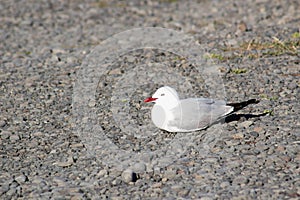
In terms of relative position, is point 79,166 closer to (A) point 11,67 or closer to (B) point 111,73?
(B) point 111,73

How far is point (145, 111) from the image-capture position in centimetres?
722

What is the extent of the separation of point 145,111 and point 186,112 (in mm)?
1029

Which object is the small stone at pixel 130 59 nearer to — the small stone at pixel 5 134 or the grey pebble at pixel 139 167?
the small stone at pixel 5 134

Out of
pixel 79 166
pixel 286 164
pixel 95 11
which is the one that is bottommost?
pixel 286 164

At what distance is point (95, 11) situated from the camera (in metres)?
11.5

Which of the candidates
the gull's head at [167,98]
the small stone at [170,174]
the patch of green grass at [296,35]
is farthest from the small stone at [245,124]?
the patch of green grass at [296,35]

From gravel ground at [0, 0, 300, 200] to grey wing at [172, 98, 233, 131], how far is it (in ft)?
0.49

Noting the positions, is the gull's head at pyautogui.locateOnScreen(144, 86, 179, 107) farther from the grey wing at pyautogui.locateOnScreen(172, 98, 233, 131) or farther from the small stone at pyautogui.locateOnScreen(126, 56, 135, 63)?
the small stone at pyautogui.locateOnScreen(126, 56, 135, 63)

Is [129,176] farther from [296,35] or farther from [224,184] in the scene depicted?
[296,35]

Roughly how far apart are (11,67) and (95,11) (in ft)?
9.86

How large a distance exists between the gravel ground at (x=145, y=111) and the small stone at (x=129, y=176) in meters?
0.01

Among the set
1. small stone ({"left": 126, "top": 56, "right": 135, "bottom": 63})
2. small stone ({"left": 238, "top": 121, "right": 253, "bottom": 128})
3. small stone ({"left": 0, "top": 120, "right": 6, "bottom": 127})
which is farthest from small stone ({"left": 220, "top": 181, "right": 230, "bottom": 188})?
small stone ({"left": 126, "top": 56, "right": 135, "bottom": 63})

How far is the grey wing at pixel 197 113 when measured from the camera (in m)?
6.27

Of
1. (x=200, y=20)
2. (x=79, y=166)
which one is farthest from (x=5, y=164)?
(x=200, y=20)
